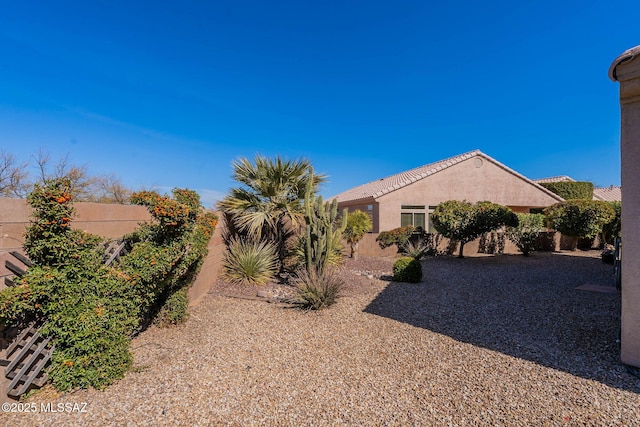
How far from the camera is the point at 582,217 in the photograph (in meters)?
13.5

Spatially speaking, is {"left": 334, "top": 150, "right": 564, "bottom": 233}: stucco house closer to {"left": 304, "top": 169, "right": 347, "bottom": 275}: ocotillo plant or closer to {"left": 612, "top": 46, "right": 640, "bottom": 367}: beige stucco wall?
{"left": 304, "top": 169, "right": 347, "bottom": 275}: ocotillo plant

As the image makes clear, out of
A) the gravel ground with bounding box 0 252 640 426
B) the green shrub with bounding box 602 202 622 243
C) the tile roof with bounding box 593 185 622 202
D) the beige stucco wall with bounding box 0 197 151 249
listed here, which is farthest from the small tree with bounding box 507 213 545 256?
the tile roof with bounding box 593 185 622 202

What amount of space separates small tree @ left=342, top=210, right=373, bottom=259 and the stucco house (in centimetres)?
275

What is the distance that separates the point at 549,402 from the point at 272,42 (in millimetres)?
13826

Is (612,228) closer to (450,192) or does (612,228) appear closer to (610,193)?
(450,192)

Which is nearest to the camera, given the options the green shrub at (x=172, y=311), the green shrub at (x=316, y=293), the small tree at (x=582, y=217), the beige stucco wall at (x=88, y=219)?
the beige stucco wall at (x=88, y=219)

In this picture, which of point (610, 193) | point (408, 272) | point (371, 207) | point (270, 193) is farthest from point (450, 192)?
point (610, 193)

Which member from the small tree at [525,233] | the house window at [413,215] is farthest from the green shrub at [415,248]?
the small tree at [525,233]

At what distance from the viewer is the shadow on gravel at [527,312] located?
401 cm

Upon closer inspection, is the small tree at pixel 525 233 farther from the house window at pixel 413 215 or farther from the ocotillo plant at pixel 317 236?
the ocotillo plant at pixel 317 236

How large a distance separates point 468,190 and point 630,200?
15.7m

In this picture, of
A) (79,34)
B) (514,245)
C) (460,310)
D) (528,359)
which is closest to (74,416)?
(528,359)

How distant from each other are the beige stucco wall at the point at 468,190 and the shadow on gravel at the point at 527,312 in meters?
6.48

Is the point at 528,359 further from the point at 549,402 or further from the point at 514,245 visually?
the point at 514,245
